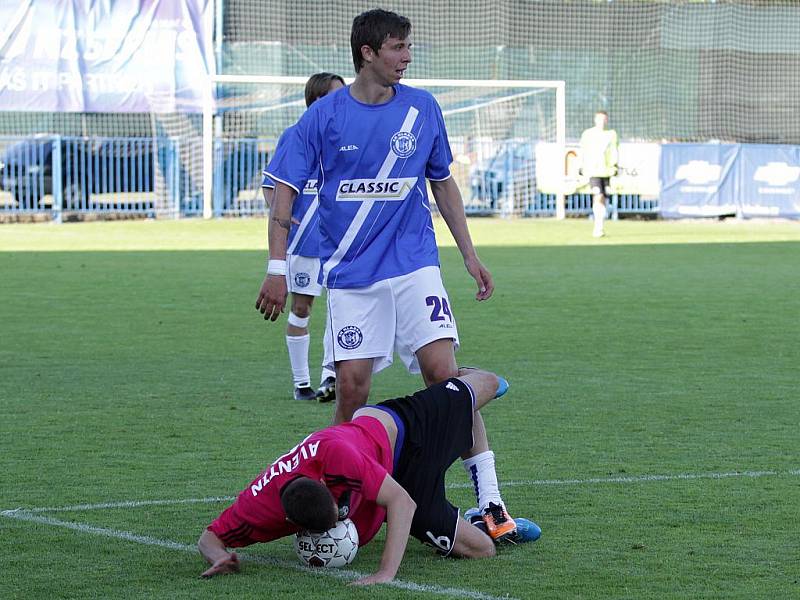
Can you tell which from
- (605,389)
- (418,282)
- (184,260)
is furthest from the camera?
(184,260)

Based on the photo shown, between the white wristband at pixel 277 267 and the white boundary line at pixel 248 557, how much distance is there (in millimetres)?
1126

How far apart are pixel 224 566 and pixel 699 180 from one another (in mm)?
26847

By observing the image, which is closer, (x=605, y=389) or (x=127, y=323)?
(x=605, y=389)

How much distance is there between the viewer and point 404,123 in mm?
5992

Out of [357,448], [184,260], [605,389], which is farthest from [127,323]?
[357,448]

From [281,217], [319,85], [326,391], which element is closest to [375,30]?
[281,217]

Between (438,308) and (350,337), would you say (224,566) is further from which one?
(438,308)

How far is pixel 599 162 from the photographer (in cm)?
2528

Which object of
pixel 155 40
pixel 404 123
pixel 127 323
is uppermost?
pixel 155 40

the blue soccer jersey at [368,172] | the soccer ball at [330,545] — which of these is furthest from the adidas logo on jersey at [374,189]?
the soccer ball at [330,545]

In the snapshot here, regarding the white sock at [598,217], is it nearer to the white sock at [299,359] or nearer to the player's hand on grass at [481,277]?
the white sock at [299,359]

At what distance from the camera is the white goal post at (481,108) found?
101 ft

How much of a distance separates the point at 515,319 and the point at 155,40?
60.6 feet

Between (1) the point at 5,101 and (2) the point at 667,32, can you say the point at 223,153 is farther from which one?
(2) the point at 667,32
